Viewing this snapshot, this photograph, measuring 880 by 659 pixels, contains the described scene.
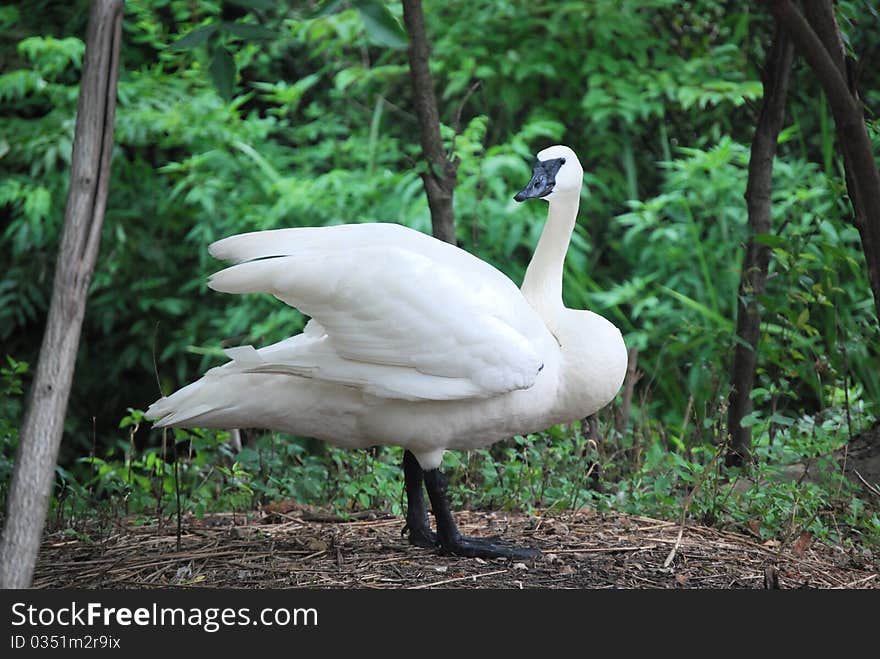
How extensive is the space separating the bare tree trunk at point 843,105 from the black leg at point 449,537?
136cm

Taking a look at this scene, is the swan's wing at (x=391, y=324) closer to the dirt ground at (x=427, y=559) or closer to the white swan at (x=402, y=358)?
the white swan at (x=402, y=358)

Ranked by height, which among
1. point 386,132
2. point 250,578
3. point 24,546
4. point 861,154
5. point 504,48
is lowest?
point 250,578

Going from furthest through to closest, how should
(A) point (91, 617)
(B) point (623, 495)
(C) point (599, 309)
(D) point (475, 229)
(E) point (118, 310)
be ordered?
1. (E) point (118, 310)
2. (C) point (599, 309)
3. (D) point (475, 229)
4. (B) point (623, 495)
5. (A) point (91, 617)

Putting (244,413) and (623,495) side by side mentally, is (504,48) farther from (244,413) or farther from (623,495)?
(244,413)

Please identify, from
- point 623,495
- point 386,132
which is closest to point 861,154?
point 623,495

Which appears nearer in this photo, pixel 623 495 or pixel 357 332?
pixel 357 332

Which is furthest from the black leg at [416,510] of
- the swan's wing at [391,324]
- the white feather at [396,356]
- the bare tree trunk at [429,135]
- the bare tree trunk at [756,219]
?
the bare tree trunk at [756,219]

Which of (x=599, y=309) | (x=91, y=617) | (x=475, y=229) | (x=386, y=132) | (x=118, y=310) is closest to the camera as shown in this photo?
(x=91, y=617)

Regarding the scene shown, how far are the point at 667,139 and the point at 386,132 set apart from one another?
185cm

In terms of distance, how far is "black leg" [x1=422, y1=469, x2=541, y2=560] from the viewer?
3.56 meters

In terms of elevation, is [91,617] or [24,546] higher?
[24,546]

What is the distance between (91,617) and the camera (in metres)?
2.71

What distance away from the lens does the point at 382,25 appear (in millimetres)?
2359

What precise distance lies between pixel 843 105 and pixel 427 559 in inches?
72.5
